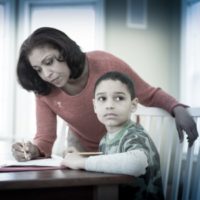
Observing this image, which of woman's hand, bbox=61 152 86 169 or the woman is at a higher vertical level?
the woman

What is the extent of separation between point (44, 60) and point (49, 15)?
0.78 ft

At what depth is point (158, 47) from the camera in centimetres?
86

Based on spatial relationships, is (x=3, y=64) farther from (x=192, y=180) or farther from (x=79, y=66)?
(x=192, y=180)

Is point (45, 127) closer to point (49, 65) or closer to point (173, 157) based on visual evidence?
point (49, 65)

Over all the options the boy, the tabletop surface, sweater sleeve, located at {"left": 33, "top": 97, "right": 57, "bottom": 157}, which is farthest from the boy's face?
sweater sleeve, located at {"left": 33, "top": 97, "right": 57, "bottom": 157}

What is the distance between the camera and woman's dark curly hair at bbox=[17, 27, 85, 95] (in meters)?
0.70

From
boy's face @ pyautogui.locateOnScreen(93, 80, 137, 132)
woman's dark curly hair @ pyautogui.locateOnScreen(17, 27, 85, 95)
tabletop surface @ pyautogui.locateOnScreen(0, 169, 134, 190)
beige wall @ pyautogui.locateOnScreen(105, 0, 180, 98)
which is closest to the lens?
tabletop surface @ pyautogui.locateOnScreen(0, 169, 134, 190)

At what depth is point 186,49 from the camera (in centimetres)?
88

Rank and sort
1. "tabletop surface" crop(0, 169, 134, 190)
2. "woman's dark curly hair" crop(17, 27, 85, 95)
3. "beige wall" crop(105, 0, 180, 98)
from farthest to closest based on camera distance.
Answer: "beige wall" crop(105, 0, 180, 98) < "woman's dark curly hair" crop(17, 27, 85, 95) < "tabletop surface" crop(0, 169, 134, 190)

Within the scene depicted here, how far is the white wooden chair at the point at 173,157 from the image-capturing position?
74cm

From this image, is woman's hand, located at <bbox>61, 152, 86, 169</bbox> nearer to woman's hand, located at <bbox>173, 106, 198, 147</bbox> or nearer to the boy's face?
the boy's face

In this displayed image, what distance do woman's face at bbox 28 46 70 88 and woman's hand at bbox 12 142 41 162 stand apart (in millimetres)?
150

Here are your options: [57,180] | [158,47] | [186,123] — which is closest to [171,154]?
[186,123]

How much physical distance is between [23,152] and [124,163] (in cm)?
28
